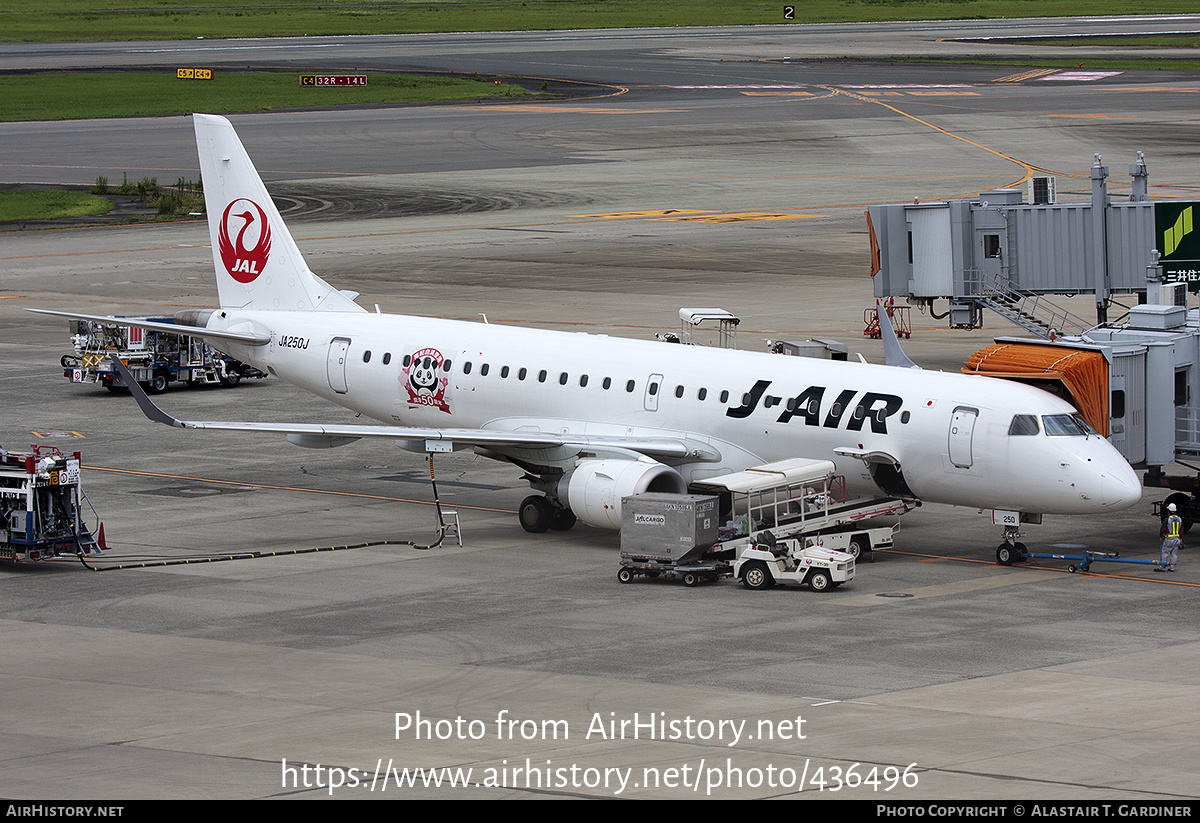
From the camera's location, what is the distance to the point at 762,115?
14262cm

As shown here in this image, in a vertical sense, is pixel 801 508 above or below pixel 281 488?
above

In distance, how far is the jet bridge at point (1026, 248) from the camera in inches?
2101

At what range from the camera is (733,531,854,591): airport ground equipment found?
3331 cm

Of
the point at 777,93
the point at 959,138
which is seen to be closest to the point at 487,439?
the point at 959,138

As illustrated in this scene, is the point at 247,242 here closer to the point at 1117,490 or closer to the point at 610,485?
the point at 610,485

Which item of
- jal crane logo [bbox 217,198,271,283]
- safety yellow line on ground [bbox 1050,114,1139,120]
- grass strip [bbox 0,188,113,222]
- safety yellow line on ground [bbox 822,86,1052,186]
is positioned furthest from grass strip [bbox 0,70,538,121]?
jal crane logo [bbox 217,198,271,283]

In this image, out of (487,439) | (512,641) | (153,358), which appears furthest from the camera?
(153,358)

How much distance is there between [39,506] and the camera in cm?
3556

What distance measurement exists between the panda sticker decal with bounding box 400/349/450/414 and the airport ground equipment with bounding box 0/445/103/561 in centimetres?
977

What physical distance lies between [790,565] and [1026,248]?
24371mm

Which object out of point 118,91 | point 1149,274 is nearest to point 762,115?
point 118,91

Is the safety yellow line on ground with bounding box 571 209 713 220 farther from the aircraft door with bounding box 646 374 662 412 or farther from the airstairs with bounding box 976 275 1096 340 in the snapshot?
the aircraft door with bounding box 646 374 662 412

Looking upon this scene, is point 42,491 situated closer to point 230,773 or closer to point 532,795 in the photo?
point 230,773

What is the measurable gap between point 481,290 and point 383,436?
40.9 m
